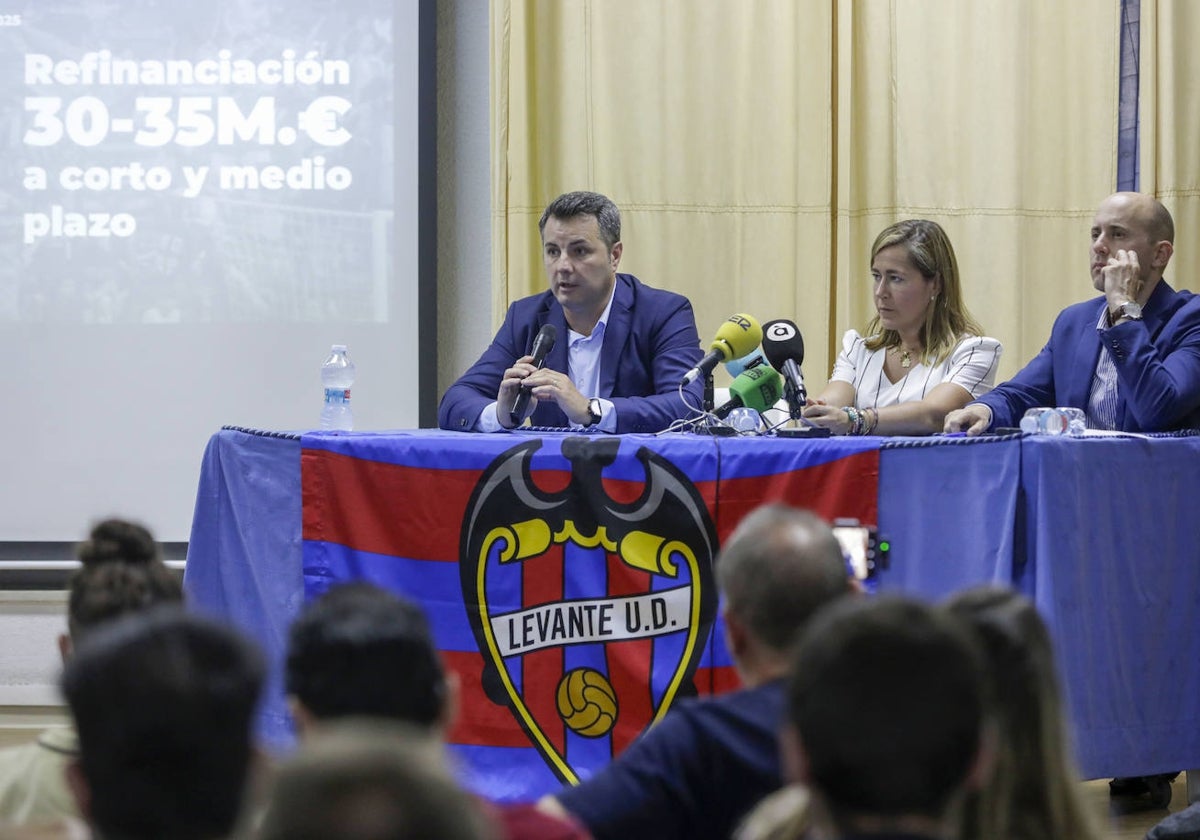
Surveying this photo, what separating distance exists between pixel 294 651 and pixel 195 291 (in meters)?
3.41

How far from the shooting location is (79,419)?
4.21 m

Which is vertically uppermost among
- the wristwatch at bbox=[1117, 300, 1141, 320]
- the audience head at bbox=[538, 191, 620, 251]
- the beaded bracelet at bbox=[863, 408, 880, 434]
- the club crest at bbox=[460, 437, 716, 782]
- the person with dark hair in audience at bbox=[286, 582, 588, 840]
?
the audience head at bbox=[538, 191, 620, 251]

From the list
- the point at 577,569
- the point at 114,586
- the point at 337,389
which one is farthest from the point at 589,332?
the point at 114,586

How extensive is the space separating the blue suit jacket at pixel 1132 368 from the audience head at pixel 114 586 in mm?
2035

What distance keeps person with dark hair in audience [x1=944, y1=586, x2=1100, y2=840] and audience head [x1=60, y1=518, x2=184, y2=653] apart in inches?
28.6

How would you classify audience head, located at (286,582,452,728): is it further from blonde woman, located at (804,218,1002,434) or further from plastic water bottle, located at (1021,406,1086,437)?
blonde woman, located at (804,218,1002,434)

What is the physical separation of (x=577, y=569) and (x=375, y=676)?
1633 mm

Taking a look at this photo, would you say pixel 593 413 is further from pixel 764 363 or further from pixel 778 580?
pixel 778 580

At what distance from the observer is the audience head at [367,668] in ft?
3.14

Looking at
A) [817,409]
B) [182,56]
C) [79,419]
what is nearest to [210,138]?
[182,56]

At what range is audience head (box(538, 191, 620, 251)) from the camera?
334cm

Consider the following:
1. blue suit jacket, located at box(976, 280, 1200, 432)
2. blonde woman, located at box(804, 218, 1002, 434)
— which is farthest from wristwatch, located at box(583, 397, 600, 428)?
blue suit jacket, located at box(976, 280, 1200, 432)

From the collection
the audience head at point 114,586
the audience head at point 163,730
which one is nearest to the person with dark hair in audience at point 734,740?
the audience head at point 114,586

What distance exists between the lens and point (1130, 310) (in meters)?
2.88
